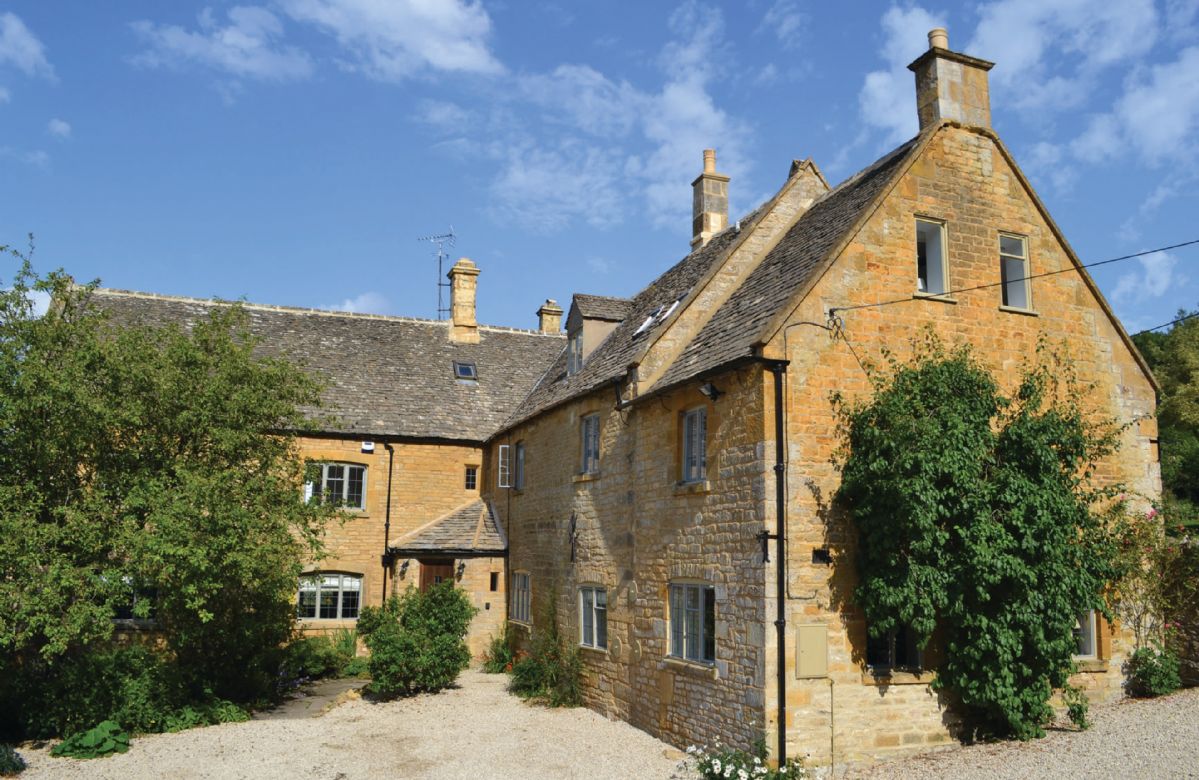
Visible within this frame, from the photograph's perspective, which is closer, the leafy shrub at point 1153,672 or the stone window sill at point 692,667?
the stone window sill at point 692,667

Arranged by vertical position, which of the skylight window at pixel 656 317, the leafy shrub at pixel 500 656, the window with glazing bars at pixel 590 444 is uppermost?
the skylight window at pixel 656 317

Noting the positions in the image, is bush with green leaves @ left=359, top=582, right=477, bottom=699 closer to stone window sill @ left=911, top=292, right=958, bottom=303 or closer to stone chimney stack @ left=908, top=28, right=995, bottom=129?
stone window sill @ left=911, top=292, right=958, bottom=303

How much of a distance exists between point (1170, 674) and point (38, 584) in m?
17.2

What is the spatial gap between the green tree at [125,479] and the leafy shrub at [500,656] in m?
6.37

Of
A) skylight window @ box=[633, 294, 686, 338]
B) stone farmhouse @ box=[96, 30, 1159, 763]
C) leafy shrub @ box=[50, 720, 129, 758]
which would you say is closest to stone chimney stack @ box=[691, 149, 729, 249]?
stone farmhouse @ box=[96, 30, 1159, 763]

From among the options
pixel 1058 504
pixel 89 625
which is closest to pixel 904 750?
pixel 1058 504

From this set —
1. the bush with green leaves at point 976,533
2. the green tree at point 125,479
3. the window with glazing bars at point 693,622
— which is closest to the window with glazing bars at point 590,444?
the window with glazing bars at point 693,622

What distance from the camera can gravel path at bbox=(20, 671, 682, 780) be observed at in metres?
12.9

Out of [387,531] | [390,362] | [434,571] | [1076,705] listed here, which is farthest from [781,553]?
[390,362]

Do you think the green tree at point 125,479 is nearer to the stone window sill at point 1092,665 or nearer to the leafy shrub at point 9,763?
the leafy shrub at point 9,763

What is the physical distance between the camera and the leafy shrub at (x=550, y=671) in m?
17.2

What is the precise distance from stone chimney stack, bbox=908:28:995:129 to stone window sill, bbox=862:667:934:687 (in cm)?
847

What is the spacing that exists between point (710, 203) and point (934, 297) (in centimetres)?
976

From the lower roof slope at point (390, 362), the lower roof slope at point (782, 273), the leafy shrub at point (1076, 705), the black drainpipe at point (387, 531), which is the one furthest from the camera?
the lower roof slope at point (390, 362)
